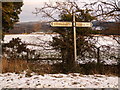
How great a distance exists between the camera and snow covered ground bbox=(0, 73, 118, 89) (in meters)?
6.85

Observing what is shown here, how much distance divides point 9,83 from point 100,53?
6.15 m

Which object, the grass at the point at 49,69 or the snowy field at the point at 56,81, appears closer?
the snowy field at the point at 56,81

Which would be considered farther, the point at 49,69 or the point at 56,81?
the point at 49,69

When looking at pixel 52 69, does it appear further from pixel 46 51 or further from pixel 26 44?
pixel 26 44

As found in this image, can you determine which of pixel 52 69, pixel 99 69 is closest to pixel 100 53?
pixel 99 69

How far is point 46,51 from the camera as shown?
13.2 metres

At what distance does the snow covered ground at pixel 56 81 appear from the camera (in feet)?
22.5

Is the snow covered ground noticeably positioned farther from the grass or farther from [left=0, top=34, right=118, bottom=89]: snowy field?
the grass

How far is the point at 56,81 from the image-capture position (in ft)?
23.8

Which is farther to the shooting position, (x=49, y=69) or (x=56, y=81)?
(x=49, y=69)

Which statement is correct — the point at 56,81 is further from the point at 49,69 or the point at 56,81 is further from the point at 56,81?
the point at 49,69

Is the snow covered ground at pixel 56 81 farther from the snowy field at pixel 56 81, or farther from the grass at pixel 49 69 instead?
the grass at pixel 49 69

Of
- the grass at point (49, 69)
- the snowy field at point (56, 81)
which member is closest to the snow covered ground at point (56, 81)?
the snowy field at point (56, 81)

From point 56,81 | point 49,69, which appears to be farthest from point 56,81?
point 49,69
